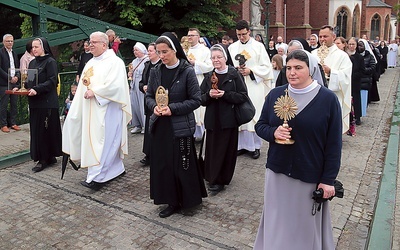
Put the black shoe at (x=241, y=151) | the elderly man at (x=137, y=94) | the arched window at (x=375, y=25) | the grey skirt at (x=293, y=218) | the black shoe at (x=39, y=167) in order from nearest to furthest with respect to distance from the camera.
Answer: the grey skirt at (x=293, y=218) → the black shoe at (x=39, y=167) → the black shoe at (x=241, y=151) → the elderly man at (x=137, y=94) → the arched window at (x=375, y=25)

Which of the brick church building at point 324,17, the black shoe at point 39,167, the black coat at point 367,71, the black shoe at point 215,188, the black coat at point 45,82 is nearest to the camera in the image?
the black shoe at point 215,188

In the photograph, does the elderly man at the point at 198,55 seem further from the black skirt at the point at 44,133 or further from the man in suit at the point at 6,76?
the man in suit at the point at 6,76

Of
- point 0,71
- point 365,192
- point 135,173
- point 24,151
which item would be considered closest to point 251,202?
point 365,192

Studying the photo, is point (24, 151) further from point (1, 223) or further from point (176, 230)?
point (176, 230)

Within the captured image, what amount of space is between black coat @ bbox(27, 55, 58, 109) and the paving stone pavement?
1148 millimetres

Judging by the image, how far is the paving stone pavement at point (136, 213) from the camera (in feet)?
14.4

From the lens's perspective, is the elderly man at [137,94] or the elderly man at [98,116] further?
the elderly man at [137,94]

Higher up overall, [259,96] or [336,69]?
[336,69]

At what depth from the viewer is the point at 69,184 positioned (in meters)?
6.20

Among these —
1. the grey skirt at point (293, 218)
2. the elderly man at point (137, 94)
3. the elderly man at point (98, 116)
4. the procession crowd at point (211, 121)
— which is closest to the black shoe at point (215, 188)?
the procession crowd at point (211, 121)

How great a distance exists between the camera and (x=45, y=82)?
6484mm

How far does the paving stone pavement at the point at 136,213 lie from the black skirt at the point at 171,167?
25cm

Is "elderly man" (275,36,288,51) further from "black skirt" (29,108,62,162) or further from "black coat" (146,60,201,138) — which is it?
"black coat" (146,60,201,138)

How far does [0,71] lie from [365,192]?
7.62 m
